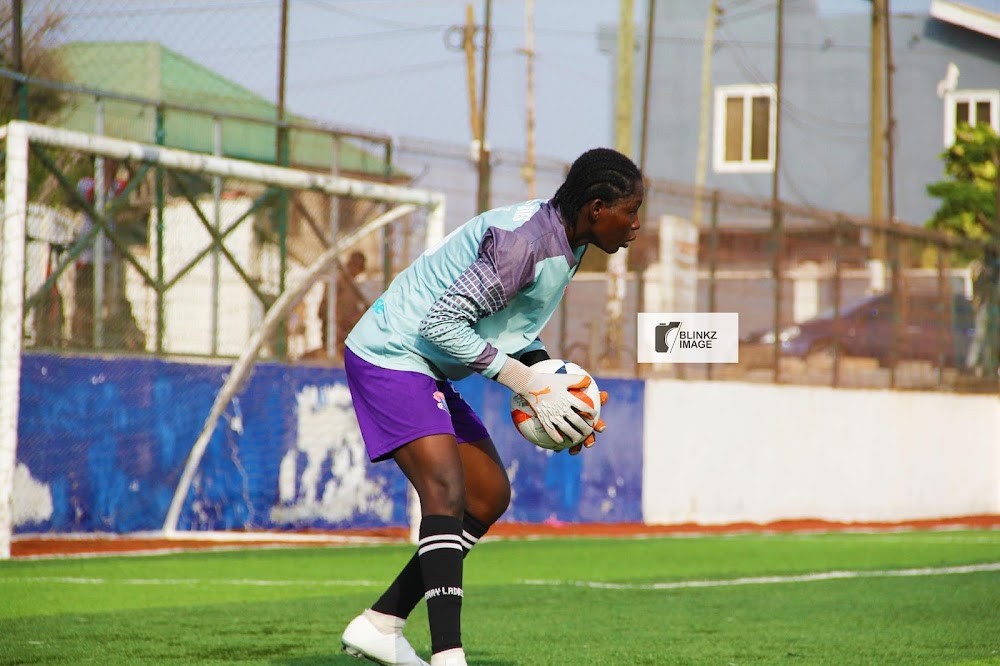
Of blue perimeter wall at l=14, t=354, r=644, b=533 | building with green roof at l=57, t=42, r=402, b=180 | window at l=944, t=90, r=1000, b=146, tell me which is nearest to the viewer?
blue perimeter wall at l=14, t=354, r=644, b=533

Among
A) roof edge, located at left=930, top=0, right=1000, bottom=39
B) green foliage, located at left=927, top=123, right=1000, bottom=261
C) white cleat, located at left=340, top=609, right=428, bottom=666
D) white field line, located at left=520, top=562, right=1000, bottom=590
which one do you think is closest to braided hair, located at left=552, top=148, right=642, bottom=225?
white cleat, located at left=340, top=609, right=428, bottom=666

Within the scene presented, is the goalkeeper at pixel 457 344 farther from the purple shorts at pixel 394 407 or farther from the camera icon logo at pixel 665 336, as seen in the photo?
the camera icon logo at pixel 665 336

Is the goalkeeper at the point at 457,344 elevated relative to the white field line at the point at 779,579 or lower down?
elevated

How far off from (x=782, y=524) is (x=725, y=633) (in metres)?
10.9

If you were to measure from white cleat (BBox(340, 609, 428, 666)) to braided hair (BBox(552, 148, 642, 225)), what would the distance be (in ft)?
5.15

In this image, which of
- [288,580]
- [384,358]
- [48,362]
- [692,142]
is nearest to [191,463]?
[48,362]

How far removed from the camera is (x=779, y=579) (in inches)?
390

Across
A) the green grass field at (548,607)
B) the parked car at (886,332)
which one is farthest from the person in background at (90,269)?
the parked car at (886,332)

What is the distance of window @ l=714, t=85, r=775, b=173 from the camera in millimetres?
25344

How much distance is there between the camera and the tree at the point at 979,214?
870 inches

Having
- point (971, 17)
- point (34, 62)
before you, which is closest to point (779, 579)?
point (34, 62)

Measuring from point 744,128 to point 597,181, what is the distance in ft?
77.0

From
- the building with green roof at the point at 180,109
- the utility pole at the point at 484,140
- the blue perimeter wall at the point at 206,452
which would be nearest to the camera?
the blue perimeter wall at the point at 206,452

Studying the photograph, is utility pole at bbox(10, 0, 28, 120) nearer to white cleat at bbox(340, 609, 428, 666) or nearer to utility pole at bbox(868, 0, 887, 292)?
white cleat at bbox(340, 609, 428, 666)
